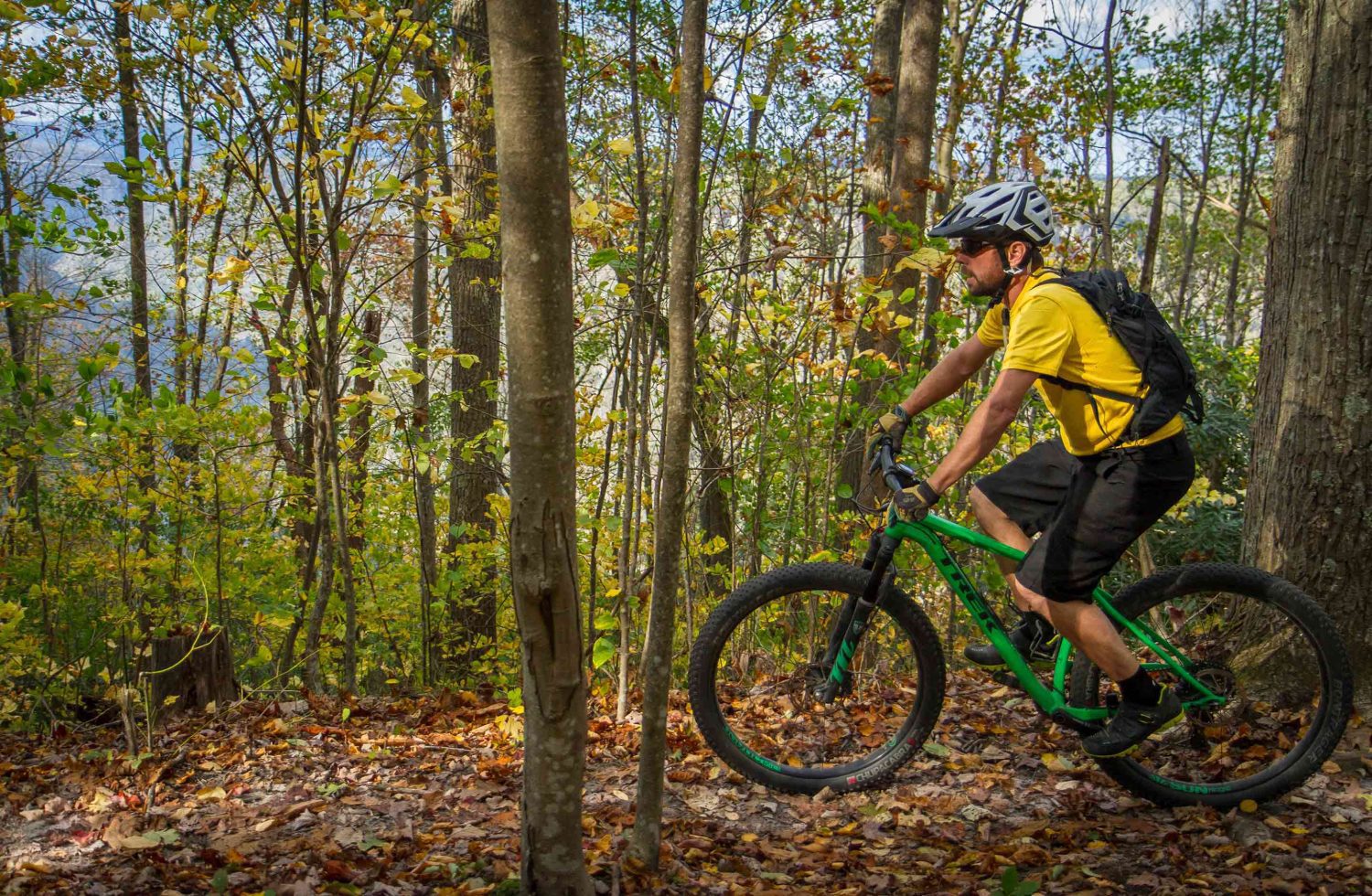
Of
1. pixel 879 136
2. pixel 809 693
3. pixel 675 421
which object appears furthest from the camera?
pixel 879 136

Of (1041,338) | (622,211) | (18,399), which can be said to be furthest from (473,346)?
(1041,338)

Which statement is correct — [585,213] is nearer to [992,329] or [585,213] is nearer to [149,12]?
[992,329]

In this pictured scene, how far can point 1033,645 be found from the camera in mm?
3908

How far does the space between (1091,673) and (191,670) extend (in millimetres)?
4705

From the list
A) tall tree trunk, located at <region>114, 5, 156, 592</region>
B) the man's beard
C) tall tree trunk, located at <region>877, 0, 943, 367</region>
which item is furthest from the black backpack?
tall tree trunk, located at <region>877, 0, 943, 367</region>

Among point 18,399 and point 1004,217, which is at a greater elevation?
point 1004,217

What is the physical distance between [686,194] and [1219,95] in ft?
82.1

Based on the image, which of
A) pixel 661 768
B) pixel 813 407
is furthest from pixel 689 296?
pixel 813 407

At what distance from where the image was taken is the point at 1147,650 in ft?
12.6

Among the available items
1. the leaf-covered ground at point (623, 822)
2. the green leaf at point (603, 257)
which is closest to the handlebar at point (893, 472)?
the leaf-covered ground at point (623, 822)

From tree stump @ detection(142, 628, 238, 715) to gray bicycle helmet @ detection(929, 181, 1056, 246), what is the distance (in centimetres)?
438

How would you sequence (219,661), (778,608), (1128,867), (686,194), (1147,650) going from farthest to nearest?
1. (219,661)
2. (778,608)
3. (1147,650)
4. (1128,867)
5. (686,194)

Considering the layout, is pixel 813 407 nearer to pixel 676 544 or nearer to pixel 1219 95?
pixel 676 544

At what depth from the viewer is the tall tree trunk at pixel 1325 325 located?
4004mm
